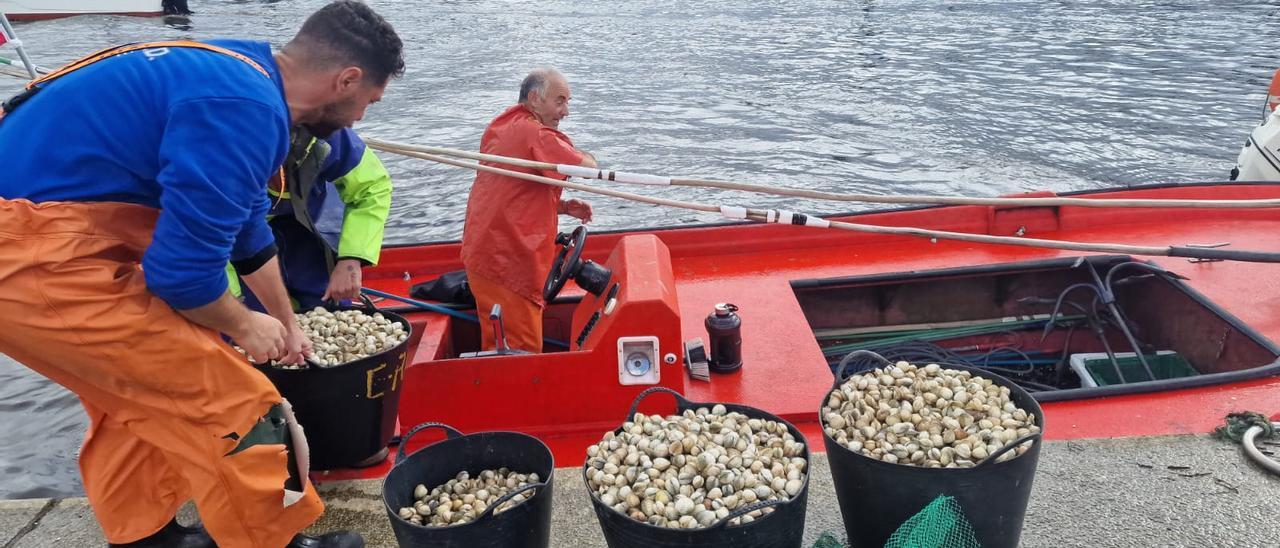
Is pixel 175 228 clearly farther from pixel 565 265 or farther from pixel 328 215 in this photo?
pixel 565 265

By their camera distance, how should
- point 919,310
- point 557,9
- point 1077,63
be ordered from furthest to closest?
point 557,9, point 1077,63, point 919,310

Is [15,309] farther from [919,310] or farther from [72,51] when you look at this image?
[72,51]

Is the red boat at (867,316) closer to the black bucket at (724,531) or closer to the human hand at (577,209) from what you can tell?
the human hand at (577,209)

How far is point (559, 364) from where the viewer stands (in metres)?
3.46

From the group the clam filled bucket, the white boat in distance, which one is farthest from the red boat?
the white boat in distance

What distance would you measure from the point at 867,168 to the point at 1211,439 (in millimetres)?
8729

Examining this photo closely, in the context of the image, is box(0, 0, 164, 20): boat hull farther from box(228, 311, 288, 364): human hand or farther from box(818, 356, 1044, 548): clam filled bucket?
box(818, 356, 1044, 548): clam filled bucket

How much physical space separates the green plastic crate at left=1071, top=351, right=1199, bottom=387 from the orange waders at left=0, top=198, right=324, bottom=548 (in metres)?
3.70

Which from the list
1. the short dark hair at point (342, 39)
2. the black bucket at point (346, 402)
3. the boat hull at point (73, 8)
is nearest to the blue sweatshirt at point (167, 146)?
the short dark hair at point (342, 39)

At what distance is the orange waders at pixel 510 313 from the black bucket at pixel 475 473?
1410 millimetres

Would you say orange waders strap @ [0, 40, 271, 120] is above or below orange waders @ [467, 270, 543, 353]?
above

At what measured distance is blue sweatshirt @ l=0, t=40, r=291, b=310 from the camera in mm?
1897

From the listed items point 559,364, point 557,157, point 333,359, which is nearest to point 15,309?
point 333,359

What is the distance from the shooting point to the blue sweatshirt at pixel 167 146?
1897 mm
